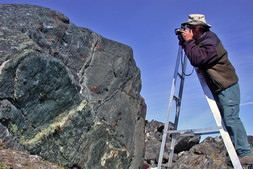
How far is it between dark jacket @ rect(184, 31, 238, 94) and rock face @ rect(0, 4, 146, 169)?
5.94ft

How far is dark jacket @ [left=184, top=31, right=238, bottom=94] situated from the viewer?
14.1 feet

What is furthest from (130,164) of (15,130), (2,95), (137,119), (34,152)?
(2,95)

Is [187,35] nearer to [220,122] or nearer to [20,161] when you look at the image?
[220,122]

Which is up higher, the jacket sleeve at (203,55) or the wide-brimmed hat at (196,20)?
the wide-brimmed hat at (196,20)

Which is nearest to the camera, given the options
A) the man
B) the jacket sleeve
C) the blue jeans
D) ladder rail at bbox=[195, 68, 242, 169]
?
the man

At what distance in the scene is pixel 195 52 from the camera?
4.31 meters

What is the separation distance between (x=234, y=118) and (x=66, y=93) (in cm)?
285

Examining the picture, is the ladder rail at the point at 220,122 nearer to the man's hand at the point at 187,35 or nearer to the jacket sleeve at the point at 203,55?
the jacket sleeve at the point at 203,55

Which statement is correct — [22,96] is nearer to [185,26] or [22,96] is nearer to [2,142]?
[2,142]

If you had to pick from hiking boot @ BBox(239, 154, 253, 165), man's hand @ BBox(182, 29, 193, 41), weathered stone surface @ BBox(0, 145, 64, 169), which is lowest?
weathered stone surface @ BBox(0, 145, 64, 169)

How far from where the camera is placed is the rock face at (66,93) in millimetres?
4211

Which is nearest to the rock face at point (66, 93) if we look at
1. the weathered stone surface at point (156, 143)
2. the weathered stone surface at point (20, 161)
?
the weathered stone surface at point (20, 161)

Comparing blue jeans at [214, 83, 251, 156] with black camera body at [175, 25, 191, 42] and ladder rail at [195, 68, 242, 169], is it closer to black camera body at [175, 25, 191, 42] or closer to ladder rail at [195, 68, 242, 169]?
ladder rail at [195, 68, 242, 169]

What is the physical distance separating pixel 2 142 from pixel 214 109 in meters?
3.37
